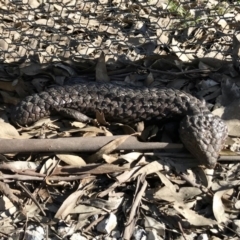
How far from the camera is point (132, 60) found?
3.80m

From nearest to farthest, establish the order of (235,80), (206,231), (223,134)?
(206,231), (223,134), (235,80)

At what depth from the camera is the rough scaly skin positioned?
131 inches

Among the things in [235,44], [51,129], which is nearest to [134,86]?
[51,129]

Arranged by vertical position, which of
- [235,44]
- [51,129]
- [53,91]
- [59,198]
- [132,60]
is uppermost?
[235,44]

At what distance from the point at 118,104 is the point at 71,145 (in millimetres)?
420

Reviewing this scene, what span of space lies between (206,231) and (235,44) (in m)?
1.45

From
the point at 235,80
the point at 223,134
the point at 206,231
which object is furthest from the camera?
the point at 235,80

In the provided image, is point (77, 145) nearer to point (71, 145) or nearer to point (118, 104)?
point (71, 145)

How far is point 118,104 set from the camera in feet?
11.1

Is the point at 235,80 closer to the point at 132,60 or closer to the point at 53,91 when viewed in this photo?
the point at 132,60

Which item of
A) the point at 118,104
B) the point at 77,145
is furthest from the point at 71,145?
the point at 118,104

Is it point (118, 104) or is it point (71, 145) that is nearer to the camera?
point (71, 145)

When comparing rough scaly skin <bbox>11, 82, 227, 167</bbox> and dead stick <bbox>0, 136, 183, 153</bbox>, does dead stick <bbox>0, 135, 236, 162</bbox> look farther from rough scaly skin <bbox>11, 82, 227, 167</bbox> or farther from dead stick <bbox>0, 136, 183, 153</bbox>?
rough scaly skin <bbox>11, 82, 227, 167</bbox>

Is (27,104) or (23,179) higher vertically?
(27,104)
